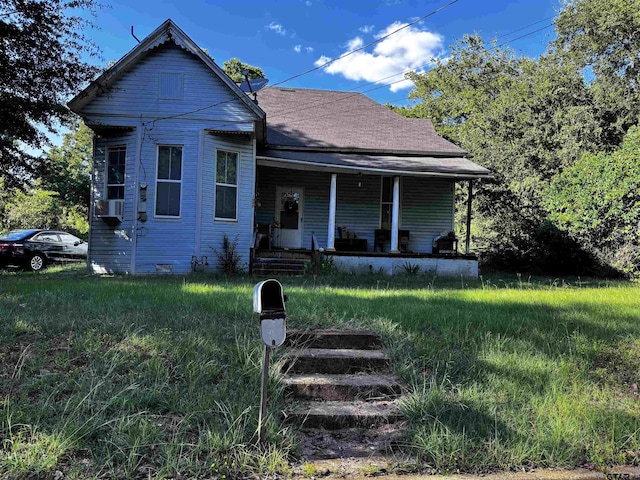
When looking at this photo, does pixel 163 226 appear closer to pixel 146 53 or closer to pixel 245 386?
pixel 146 53

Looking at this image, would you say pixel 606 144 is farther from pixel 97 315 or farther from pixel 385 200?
pixel 97 315

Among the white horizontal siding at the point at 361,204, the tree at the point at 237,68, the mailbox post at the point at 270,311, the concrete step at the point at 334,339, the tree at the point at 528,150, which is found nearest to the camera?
the mailbox post at the point at 270,311

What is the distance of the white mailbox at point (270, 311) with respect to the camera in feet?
8.34

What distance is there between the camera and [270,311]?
257 cm

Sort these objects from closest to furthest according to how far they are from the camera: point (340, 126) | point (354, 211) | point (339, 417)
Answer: point (339, 417) < point (354, 211) < point (340, 126)

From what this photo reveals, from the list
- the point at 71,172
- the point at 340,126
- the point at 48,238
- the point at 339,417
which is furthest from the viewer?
the point at 71,172

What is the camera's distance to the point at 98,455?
2.58 m

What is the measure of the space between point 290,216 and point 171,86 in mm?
5588

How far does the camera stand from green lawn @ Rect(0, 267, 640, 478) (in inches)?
105

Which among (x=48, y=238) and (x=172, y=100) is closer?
(x=172, y=100)

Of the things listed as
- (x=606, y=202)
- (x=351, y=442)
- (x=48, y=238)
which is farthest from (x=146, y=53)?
(x=606, y=202)

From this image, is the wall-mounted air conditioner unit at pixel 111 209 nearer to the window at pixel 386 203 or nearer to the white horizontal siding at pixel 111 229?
the white horizontal siding at pixel 111 229

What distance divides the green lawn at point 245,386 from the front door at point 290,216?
29.7 feet

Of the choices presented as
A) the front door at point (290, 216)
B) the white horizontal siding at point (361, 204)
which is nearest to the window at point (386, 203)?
the white horizontal siding at point (361, 204)
